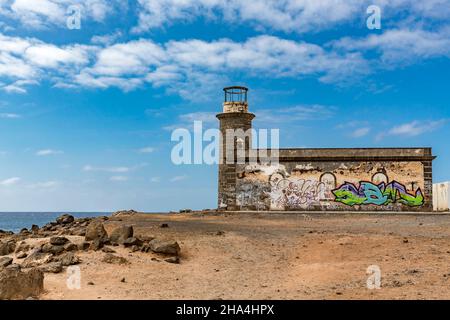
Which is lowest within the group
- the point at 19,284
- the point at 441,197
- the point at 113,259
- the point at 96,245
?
the point at 19,284

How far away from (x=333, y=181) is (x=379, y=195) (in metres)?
2.92

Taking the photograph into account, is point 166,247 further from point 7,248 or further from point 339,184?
point 339,184

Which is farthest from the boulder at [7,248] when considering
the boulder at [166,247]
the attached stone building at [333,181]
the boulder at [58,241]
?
the attached stone building at [333,181]

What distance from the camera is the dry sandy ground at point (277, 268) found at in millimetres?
9945

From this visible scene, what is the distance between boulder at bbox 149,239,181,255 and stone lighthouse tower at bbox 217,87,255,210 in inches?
682

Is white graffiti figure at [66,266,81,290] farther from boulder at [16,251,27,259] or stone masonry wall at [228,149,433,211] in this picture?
stone masonry wall at [228,149,433,211]

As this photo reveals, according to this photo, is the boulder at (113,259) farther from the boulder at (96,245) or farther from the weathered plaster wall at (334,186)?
the weathered plaster wall at (334,186)

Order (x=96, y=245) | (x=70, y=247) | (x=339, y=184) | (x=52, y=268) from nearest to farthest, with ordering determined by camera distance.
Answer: (x=52, y=268)
(x=70, y=247)
(x=96, y=245)
(x=339, y=184)

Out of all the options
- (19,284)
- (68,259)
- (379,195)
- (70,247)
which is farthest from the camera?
(379,195)

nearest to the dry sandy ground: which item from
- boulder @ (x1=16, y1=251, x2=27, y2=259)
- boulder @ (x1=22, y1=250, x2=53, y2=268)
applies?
boulder @ (x1=22, y1=250, x2=53, y2=268)

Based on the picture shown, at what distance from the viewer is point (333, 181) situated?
97.3ft

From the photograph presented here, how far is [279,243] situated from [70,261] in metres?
6.64

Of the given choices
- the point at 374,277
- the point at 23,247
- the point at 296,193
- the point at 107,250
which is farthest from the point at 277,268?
the point at 296,193

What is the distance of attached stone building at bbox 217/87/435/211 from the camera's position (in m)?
29.2
